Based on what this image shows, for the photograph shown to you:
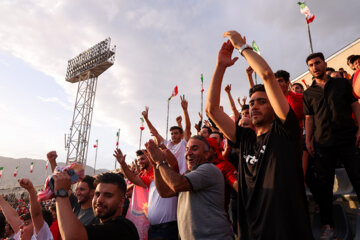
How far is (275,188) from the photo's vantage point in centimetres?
172

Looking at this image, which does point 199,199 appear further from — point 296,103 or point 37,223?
point 296,103

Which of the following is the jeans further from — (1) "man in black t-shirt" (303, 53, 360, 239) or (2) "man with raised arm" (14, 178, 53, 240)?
(1) "man in black t-shirt" (303, 53, 360, 239)


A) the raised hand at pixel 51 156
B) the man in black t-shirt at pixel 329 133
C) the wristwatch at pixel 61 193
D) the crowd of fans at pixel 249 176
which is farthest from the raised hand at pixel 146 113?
the wristwatch at pixel 61 193

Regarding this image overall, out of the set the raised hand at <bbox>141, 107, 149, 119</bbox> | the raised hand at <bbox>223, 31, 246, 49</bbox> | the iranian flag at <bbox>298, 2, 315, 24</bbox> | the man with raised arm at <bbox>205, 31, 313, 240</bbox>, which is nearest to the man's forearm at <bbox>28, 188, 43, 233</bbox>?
the man with raised arm at <bbox>205, 31, 313, 240</bbox>

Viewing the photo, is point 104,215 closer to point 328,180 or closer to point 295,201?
point 295,201

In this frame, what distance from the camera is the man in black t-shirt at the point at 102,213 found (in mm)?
1934

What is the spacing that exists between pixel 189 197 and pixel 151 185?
161cm

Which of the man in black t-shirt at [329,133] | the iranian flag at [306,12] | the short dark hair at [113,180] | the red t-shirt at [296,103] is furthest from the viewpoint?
the iranian flag at [306,12]

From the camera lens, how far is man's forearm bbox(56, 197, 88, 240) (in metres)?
1.88

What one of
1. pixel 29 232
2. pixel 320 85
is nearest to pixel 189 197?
pixel 320 85

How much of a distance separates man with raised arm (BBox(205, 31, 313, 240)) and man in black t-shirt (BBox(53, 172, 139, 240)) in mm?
1057

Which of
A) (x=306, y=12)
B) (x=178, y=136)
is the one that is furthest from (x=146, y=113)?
(x=306, y=12)

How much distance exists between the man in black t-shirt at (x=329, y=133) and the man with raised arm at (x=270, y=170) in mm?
1282

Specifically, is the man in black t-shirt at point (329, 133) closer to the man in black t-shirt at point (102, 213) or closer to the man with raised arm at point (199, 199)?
the man with raised arm at point (199, 199)
